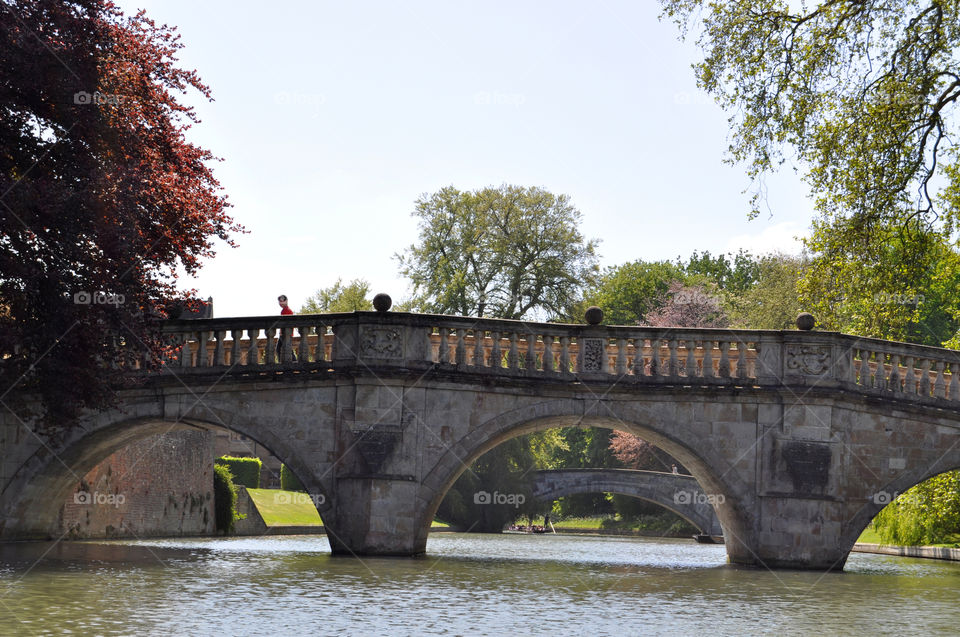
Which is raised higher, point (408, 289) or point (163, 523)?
point (408, 289)

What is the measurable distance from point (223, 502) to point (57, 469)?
33.1 feet

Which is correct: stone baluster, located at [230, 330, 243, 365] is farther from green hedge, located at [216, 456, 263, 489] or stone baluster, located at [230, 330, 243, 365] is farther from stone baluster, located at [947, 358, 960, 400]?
green hedge, located at [216, 456, 263, 489]

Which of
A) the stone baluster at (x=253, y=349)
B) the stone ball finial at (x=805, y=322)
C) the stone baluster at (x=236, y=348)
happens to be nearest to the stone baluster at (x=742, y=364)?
the stone ball finial at (x=805, y=322)

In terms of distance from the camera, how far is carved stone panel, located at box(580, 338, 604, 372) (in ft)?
57.5

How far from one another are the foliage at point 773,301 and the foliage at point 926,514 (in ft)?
53.8

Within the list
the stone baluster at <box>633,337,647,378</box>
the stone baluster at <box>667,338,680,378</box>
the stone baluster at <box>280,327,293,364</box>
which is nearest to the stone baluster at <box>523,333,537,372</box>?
the stone baluster at <box>633,337,647,378</box>

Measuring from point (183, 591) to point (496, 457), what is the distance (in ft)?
96.2

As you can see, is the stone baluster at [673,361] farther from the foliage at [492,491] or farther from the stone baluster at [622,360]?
the foliage at [492,491]

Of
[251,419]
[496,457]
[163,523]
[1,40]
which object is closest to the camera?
[1,40]

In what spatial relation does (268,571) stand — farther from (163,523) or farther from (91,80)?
(163,523)

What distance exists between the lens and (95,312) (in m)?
14.6

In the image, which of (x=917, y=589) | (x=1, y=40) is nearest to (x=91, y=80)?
(x=1, y=40)

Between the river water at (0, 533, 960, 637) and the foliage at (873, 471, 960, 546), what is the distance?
18.7 ft

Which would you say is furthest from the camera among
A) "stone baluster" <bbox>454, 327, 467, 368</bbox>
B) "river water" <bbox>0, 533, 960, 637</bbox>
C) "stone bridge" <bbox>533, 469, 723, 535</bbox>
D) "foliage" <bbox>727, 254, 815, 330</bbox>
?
"foliage" <bbox>727, 254, 815, 330</bbox>
